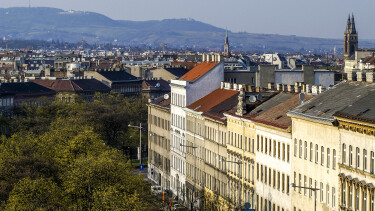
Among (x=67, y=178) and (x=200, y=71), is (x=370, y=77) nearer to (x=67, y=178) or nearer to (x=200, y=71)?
(x=67, y=178)

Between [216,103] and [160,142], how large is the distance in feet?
81.9

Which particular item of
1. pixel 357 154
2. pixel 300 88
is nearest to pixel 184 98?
pixel 300 88

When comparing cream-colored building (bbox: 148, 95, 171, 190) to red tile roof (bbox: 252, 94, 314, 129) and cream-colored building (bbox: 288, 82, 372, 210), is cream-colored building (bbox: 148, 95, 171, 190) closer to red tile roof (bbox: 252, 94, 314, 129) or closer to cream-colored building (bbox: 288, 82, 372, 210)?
red tile roof (bbox: 252, 94, 314, 129)

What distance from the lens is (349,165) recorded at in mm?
53812

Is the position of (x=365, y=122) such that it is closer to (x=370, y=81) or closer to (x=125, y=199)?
(x=370, y=81)

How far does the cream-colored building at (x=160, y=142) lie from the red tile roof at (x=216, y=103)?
1279 cm

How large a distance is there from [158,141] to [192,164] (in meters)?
21.6

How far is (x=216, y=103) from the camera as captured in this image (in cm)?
9119

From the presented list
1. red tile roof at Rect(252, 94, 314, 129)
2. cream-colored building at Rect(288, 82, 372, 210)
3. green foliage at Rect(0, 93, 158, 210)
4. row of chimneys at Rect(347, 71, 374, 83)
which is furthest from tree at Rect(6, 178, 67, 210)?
row of chimneys at Rect(347, 71, 374, 83)

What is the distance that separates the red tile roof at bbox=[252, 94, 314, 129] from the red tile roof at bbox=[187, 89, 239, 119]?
11497mm

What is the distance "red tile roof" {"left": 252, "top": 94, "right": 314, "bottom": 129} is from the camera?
66.2 metres

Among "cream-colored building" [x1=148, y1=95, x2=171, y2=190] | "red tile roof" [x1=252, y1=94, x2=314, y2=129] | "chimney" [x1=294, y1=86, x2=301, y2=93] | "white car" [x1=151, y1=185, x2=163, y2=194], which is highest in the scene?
"chimney" [x1=294, y1=86, x2=301, y2=93]

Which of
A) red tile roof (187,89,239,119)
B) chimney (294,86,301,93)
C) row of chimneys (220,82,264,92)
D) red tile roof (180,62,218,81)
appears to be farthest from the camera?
red tile roof (180,62,218,81)

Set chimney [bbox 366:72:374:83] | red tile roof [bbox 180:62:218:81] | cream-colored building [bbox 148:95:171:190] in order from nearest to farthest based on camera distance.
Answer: chimney [bbox 366:72:374:83] < red tile roof [bbox 180:62:218:81] < cream-colored building [bbox 148:95:171:190]
